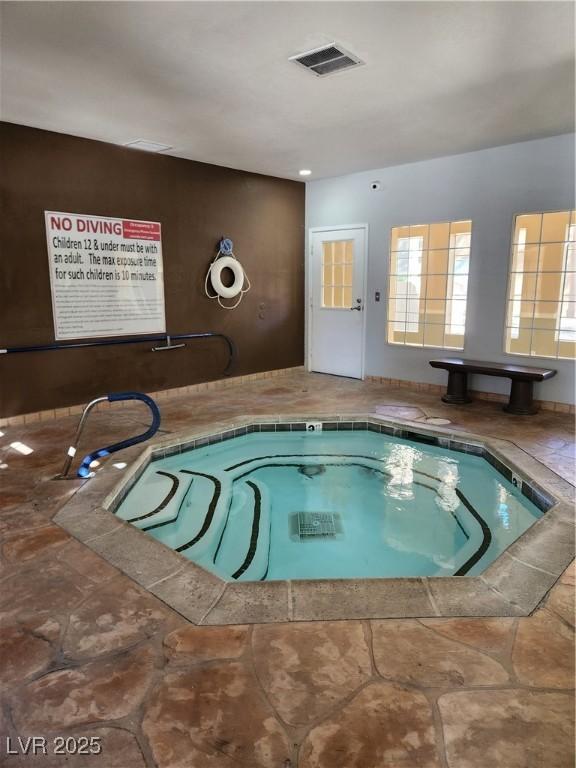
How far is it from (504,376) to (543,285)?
11.0 feet

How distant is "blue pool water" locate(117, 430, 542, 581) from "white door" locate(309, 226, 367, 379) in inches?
91.2

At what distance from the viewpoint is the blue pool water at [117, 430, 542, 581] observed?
274cm

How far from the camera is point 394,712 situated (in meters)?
1.44

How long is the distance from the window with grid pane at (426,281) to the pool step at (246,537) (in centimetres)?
321

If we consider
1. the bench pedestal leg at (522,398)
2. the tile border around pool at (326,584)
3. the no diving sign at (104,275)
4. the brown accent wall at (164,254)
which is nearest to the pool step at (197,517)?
the tile border around pool at (326,584)

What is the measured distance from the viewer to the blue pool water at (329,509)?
2.74 metres

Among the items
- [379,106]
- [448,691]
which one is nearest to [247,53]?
[379,106]

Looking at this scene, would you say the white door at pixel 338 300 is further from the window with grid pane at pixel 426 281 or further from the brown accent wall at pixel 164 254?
the window with grid pane at pixel 426 281

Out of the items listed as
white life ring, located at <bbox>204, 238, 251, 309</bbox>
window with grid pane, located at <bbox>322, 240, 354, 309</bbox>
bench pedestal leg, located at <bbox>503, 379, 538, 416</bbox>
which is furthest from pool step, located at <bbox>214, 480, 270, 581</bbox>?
window with grid pane, located at <bbox>322, 240, 354, 309</bbox>

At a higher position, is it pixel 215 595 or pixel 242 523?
pixel 215 595

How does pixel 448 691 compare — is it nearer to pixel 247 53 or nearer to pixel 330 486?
pixel 330 486

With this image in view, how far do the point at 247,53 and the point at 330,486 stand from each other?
9.59 ft

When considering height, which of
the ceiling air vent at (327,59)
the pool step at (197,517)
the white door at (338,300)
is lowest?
the pool step at (197,517)

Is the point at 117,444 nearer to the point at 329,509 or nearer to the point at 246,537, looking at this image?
the point at 246,537
